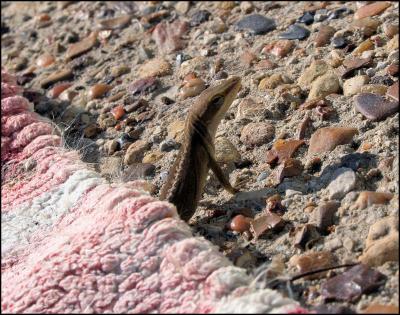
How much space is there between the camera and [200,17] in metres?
4.96

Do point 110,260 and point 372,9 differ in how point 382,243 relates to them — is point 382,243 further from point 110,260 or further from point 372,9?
point 372,9

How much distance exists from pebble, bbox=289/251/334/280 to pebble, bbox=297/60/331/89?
4.34 ft

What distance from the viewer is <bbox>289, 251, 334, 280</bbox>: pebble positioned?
2654 mm

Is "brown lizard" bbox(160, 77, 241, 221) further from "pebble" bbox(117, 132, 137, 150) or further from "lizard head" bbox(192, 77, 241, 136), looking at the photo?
Answer: "pebble" bbox(117, 132, 137, 150)

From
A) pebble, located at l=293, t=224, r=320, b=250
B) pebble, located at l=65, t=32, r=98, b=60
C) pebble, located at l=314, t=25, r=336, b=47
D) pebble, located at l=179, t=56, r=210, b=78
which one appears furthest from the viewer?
pebble, located at l=65, t=32, r=98, b=60

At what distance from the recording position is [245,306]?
2.31m

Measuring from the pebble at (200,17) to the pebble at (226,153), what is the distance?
1.51 m

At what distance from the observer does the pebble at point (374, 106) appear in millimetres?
3262

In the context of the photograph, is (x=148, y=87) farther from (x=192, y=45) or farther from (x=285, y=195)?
(x=285, y=195)

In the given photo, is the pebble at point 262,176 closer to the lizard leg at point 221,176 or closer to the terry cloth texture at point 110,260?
the lizard leg at point 221,176

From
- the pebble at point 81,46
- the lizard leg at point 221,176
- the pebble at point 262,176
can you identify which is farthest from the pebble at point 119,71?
the pebble at point 262,176

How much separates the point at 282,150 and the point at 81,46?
2.27 metres

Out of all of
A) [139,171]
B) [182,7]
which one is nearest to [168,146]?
[139,171]

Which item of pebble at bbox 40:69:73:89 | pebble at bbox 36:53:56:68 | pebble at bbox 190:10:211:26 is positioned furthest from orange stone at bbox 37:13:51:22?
pebble at bbox 190:10:211:26
